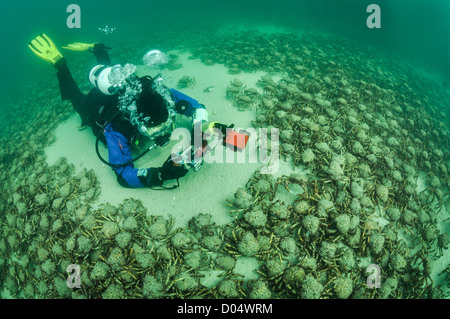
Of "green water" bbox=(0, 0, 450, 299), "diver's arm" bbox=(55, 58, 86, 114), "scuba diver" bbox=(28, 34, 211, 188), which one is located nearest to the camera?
"green water" bbox=(0, 0, 450, 299)

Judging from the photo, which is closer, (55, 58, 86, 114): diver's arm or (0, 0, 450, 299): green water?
(0, 0, 450, 299): green water

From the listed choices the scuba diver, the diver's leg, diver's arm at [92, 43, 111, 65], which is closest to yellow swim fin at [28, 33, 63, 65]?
diver's arm at [92, 43, 111, 65]

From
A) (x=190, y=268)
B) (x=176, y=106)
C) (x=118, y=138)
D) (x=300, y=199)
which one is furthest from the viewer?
(x=176, y=106)

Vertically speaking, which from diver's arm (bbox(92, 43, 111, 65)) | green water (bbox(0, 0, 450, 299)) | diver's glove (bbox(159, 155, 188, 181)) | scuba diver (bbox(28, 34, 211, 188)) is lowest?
green water (bbox(0, 0, 450, 299))

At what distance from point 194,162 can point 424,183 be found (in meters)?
5.77

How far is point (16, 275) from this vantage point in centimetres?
407

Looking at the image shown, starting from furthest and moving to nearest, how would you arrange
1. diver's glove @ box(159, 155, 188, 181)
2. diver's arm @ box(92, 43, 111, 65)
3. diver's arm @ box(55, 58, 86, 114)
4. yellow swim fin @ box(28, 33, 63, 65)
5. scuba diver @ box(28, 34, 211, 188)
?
diver's arm @ box(92, 43, 111, 65), yellow swim fin @ box(28, 33, 63, 65), diver's arm @ box(55, 58, 86, 114), diver's glove @ box(159, 155, 188, 181), scuba diver @ box(28, 34, 211, 188)

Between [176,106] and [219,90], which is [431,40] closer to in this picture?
[219,90]

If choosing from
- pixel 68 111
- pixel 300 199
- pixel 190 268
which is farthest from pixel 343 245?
pixel 68 111

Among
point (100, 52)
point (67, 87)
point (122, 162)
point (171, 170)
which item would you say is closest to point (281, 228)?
point (171, 170)

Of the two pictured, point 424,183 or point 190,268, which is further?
point 424,183

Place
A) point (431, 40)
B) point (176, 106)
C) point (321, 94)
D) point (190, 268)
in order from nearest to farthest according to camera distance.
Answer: point (190, 268)
point (176, 106)
point (321, 94)
point (431, 40)

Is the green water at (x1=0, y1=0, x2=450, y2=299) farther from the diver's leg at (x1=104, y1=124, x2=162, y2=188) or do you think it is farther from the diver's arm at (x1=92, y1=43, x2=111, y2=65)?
the diver's arm at (x1=92, y1=43, x2=111, y2=65)

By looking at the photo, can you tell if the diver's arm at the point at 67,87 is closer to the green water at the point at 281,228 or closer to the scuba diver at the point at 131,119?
the green water at the point at 281,228
